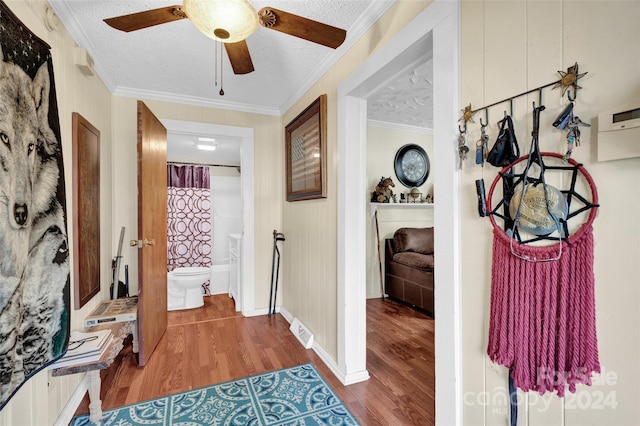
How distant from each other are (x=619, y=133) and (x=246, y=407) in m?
2.13

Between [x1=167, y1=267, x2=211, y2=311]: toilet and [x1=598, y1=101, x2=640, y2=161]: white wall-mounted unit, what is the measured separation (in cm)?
383

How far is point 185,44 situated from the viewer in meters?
2.15

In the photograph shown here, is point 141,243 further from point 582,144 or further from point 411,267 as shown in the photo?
point 411,267

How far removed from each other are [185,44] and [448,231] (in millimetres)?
2169

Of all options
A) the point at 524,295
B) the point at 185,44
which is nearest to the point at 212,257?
the point at 185,44

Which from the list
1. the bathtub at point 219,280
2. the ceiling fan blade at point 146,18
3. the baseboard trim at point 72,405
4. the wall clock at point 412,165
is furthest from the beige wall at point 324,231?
the wall clock at point 412,165

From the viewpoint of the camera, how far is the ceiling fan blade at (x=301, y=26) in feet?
4.33

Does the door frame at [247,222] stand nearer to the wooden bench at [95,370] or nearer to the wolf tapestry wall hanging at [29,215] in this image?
the wooden bench at [95,370]

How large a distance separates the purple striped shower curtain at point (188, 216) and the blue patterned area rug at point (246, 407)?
3066 mm

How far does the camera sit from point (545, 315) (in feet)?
3.13

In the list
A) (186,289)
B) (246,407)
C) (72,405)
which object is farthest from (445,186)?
(186,289)

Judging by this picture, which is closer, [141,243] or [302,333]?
[141,243]

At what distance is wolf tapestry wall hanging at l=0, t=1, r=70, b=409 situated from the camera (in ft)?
3.59

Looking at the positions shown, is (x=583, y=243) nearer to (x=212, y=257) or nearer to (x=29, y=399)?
(x=29, y=399)
